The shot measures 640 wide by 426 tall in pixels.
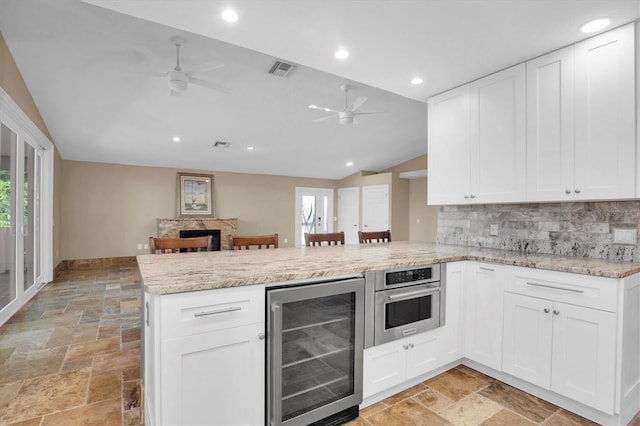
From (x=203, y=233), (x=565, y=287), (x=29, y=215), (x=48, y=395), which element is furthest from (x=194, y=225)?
(x=565, y=287)

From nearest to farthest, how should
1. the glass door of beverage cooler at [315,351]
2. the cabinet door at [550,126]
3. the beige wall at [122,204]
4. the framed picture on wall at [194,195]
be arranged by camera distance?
the glass door of beverage cooler at [315,351] < the cabinet door at [550,126] < the beige wall at [122,204] < the framed picture on wall at [194,195]

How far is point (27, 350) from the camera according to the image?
269 centimetres

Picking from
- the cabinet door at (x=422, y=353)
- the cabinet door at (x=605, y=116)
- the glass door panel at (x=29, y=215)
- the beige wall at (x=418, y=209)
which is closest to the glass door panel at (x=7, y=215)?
the glass door panel at (x=29, y=215)

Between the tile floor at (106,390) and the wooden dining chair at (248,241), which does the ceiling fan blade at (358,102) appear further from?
the tile floor at (106,390)

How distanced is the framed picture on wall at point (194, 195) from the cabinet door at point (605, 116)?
23.6 feet

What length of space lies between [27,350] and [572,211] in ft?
15.2

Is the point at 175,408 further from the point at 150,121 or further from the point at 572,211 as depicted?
the point at 150,121

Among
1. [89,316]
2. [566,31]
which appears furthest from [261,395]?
[89,316]

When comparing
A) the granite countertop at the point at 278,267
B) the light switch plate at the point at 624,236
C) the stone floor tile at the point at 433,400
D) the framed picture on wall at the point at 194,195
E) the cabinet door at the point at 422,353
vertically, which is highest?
the framed picture on wall at the point at 194,195

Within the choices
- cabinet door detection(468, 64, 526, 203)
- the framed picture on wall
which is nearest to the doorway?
the framed picture on wall

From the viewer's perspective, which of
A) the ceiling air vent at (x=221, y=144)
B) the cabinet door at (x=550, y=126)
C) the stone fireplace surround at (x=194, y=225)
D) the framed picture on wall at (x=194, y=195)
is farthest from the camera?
the framed picture on wall at (x=194, y=195)

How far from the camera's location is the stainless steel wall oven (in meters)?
1.90

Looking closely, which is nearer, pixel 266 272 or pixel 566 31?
pixel 266 272

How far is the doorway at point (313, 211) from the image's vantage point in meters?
9.23
